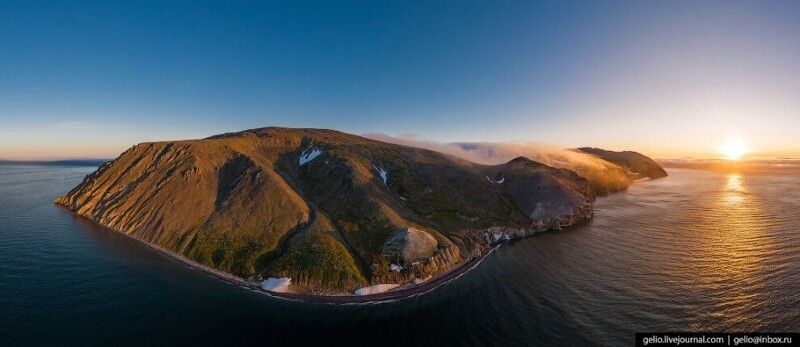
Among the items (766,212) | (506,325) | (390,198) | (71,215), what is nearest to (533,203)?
(390,198)

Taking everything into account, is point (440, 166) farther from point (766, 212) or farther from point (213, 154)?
point (766, 212)

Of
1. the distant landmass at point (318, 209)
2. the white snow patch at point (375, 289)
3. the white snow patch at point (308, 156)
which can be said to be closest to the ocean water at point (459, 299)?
the white snow patch at point (375, 289)

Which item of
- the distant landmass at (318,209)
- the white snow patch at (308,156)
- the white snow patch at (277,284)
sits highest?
the white snow patch at (308,156)

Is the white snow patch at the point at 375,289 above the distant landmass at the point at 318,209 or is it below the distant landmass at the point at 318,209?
below

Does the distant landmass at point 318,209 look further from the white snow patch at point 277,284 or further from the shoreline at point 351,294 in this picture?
the shoreline at point 351,294

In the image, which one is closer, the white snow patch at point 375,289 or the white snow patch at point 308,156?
the white snow patch at point 375,289

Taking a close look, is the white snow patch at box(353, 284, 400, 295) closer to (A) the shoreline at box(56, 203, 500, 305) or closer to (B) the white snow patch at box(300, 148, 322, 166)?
(A) the shoreline at box(56, 203, 500, 305)

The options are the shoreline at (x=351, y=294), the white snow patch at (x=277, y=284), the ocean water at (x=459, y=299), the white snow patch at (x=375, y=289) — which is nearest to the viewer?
the ocean water at (x=459, y=299)
